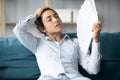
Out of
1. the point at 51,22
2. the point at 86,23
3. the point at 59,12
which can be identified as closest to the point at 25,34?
the point at 51,22

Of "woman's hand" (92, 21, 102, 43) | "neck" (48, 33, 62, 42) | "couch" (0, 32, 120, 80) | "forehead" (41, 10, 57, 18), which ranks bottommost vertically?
"couch" (0, 32, 120, 80)

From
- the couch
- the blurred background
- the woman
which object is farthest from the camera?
the blurred background

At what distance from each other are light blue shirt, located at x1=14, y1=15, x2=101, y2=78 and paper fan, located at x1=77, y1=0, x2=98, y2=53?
52 millimetres

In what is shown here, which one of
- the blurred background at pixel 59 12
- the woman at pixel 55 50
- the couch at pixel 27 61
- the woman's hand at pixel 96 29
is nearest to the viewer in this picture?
the woman's hand at pixel 96 29

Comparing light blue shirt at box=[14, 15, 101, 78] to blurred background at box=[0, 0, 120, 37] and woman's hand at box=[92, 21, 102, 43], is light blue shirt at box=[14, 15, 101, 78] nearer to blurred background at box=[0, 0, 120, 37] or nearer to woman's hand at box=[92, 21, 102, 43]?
woman's hand at box=[92, 21, 102, 43]

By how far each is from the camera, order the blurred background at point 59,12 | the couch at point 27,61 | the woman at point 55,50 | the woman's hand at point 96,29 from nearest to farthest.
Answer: the woman's hand at point 96,29 → the woman at point 55,50 → the couch at point 27,61 → the blurred background at point 59,12

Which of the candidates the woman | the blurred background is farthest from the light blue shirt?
the blurred background

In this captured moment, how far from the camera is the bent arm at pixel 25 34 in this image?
5.36 feet

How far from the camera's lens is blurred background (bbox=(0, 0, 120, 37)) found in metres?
3.42

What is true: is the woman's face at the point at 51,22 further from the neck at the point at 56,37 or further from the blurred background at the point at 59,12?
the blurred background at the point at 59,12

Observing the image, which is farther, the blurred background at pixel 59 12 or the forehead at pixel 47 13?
the blurred background at pixel 59 12

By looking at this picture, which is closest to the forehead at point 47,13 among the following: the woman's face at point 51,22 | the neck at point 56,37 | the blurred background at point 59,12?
the woman's face at point 51,22

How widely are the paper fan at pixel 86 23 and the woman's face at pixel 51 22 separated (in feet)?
0.47

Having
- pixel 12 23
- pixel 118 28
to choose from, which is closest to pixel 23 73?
pixel 12 23
